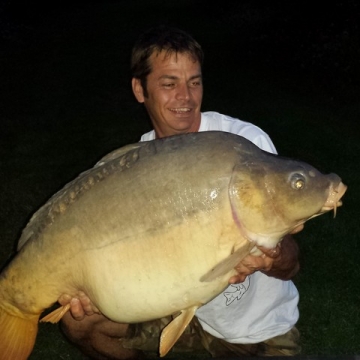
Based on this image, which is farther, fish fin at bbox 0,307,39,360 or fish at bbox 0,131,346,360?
fish fin at bbox 0,307,39,360

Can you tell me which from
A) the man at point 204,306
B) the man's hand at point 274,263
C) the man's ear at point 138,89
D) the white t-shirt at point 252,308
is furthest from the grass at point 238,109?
the man's ear at point 138,89

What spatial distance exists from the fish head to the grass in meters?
1.76

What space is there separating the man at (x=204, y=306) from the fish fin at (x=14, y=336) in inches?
19.4

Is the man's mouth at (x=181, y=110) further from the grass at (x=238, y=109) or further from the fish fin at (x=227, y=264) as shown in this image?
the grass at (x=238, y=109)

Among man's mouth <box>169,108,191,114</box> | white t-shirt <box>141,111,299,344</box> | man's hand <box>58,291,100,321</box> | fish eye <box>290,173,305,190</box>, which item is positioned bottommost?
white t-shirt <box>141,111,299,344</box>

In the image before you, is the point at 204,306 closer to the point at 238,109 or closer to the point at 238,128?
the point at 238,128

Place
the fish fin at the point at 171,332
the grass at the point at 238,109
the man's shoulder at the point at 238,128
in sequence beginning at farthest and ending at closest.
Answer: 1. the grass at the point at 238,109
2. the man's shoulder at the point at 238,128
3. the fish fin at the point at 171,332

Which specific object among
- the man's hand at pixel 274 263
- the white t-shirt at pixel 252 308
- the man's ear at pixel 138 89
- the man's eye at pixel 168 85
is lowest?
the white t-shirt at pixel 252 308

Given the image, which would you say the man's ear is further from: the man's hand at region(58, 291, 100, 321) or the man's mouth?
the man's hand at region(58, 291, 100, 321)

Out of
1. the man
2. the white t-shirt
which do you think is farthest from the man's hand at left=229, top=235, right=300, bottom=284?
the white t-shirt

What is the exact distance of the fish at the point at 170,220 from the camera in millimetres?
1776

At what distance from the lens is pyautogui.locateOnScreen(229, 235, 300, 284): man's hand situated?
1.94 meters

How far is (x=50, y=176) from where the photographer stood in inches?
237

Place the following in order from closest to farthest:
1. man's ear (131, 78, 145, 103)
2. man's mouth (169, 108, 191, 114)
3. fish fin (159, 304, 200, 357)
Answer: fish fin (159, 304, 200, 357) → man's mouth (169, 108, 191, 114) → man's ear (131, 78, 145, 103)
